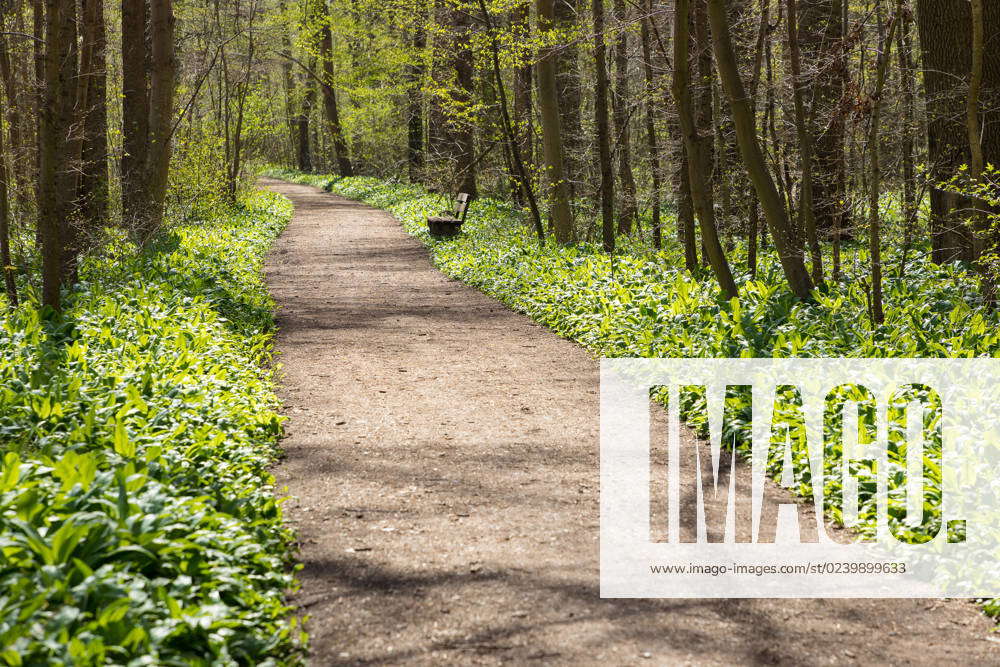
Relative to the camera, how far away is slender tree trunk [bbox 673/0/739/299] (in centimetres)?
900

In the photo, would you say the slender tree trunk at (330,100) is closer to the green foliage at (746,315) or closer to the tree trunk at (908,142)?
the green foliage at (746,315)

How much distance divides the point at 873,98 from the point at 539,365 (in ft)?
12.8

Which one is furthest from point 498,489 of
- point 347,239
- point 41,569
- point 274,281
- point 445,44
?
point 445,44

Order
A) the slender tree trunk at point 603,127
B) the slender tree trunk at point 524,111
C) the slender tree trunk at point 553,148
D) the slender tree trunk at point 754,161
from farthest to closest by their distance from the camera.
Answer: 1. the slender tree trunk at point 524,111
2. the slender tree trunk at point 553,148
3. the slender tree trunk at point 603,127
4. the slender tree trunk at point 754,161

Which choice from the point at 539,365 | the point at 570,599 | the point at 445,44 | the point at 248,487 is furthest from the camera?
the point at 445,44

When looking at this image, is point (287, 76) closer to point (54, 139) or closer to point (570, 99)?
point (570, 99)

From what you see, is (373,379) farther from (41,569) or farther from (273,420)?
(41,569)

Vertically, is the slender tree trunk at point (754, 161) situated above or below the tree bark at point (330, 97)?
below

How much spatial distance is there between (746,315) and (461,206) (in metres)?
12.5

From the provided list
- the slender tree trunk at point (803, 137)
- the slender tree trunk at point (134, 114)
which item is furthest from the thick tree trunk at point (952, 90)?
the slender tree trunk at point (134, 114)

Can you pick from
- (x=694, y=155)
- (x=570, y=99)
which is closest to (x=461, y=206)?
(x=570, y=99)

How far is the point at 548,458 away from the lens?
5871mm

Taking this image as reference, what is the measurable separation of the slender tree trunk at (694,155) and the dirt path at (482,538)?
1.67m

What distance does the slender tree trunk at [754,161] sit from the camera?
866cm
